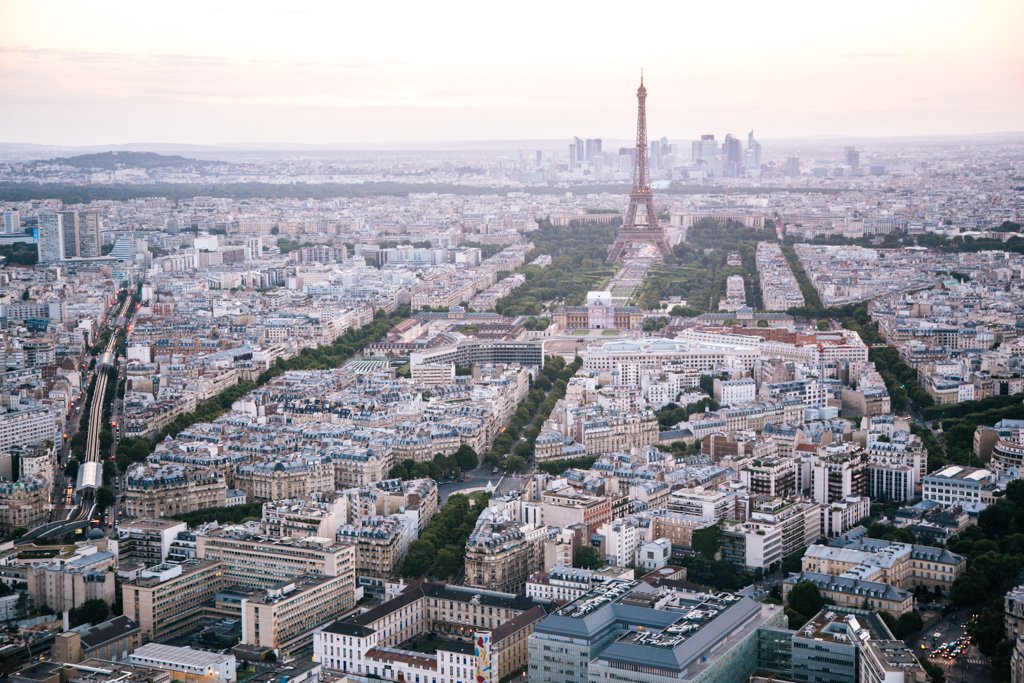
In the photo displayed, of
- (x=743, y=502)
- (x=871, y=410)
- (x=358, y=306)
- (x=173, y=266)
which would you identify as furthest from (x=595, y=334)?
(x=173, y=266)

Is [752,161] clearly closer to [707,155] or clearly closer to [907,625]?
[707,155]

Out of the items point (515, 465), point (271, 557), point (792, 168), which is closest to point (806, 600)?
point (271, 557)

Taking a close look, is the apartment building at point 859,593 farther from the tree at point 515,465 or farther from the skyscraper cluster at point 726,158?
the skyscraper cluster at point 726,158

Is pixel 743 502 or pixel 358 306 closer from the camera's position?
pixel 743 502

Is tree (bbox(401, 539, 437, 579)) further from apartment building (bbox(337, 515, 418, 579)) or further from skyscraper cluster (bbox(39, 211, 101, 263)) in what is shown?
skyscraper cluster (bbox(39, 211, 101, 263))

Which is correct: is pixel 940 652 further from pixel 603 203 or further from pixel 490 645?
pixel 603 203

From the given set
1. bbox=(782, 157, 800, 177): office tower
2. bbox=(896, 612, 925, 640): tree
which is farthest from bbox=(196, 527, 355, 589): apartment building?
bbox=(782, 157, 800, 177): office tower
